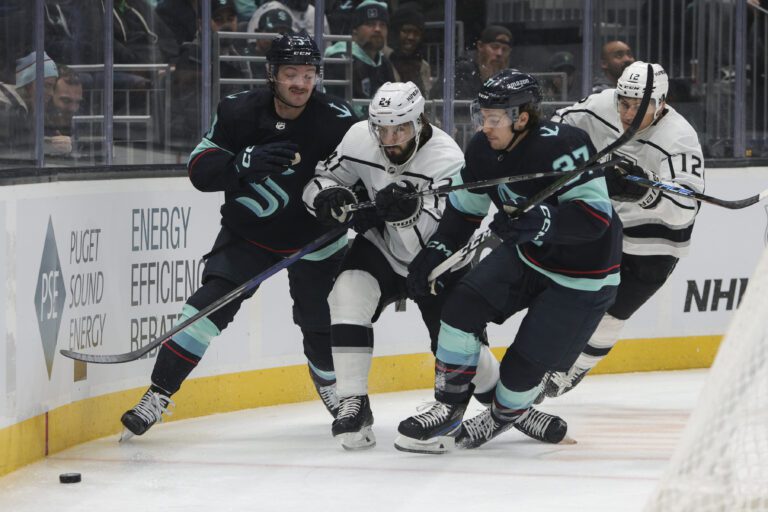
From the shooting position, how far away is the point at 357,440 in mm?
4309

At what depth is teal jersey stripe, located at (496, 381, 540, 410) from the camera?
417 cm

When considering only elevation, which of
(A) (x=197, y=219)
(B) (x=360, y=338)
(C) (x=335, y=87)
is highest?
(C) (x=335, y=87)

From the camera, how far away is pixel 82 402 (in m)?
4.41

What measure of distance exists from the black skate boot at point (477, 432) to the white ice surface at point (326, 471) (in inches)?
1.4

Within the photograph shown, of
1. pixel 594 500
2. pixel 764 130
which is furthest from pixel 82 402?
pixel 764 130

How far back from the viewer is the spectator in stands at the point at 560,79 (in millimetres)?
6228

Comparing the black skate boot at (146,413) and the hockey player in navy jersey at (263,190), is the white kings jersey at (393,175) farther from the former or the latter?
the black skate boot at (146,413)

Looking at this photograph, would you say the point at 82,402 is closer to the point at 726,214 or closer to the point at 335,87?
the point at 335,87

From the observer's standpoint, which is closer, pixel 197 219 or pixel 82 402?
pixel 82 402

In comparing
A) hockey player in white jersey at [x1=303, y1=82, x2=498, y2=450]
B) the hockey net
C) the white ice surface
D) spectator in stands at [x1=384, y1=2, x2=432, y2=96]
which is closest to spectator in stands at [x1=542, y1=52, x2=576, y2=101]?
spectator in stands at [x1=384, y1=2, x2=432, y2=96]

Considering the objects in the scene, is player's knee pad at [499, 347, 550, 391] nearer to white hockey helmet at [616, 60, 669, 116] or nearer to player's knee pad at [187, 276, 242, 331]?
player's knee pad at [187, 276, 242, 331]

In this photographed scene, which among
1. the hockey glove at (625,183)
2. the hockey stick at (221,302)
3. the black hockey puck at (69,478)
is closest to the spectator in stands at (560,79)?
the hockey glove at (625,183)

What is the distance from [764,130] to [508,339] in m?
1.64

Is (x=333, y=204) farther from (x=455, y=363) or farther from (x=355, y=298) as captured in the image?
(x=455, y=363)
